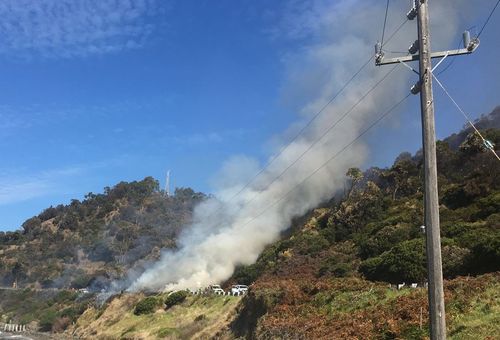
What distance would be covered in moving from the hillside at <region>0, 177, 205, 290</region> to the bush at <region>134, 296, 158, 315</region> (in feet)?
151

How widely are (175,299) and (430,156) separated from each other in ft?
164

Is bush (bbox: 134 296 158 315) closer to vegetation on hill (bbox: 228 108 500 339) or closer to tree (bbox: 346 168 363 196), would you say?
vegetation on hill (bbox: 228 108 500 339)

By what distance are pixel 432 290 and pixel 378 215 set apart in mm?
56587

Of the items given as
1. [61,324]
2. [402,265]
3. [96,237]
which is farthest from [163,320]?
[96,237]

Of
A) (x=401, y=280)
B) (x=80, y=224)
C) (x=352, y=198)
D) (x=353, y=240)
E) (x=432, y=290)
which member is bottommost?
(x=432, y=290)

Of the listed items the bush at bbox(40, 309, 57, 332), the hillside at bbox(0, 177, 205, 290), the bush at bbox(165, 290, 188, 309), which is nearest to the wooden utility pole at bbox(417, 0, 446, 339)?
the bush at bbox(165, 290, 188, 309)

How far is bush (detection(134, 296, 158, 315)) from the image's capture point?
62.2 m

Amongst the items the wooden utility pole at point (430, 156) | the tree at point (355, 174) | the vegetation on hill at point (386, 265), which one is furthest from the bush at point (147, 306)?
the wooden utility pole at point (430, 156)

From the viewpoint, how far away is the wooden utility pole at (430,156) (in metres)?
14.2

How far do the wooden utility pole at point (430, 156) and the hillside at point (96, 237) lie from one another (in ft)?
327

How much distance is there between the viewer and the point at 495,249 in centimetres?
2928

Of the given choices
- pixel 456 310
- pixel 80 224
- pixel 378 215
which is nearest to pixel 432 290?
pixel 456 310

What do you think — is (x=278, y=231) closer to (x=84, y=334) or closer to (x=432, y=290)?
(x=84, y=334)

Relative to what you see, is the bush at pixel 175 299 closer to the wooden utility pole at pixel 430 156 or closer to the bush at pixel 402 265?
the bush at pixel 402 265
